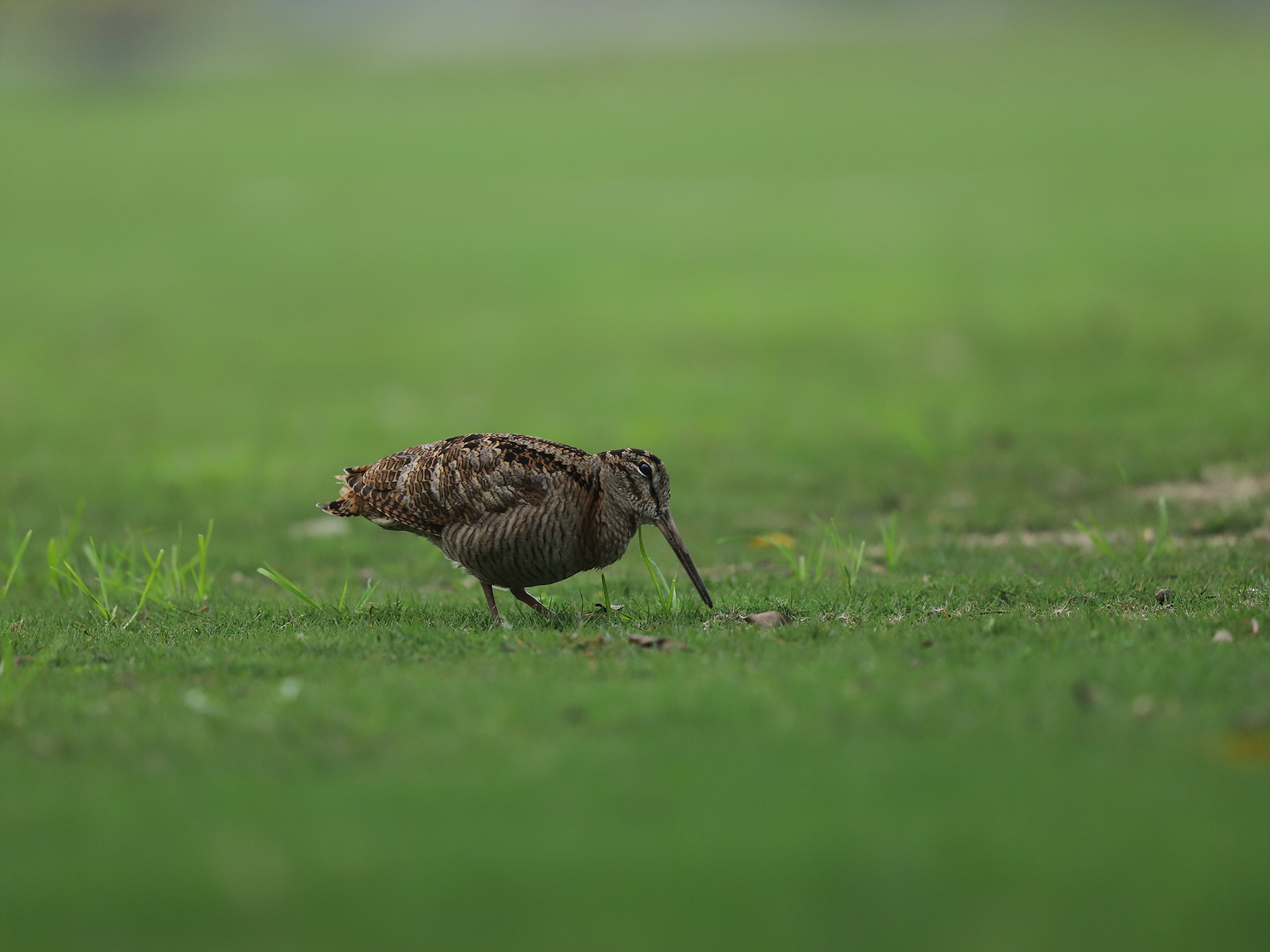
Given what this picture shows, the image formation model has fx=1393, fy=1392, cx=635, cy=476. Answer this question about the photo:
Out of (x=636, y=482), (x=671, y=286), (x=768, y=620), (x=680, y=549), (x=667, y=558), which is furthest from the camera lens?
(x=671, y=286)

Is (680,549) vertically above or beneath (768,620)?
above

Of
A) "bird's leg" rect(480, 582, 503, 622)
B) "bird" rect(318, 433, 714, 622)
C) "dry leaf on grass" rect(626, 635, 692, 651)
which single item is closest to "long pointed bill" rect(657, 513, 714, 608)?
"bird" rect(318, 433, 714, 622)

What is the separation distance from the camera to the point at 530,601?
8.02 meters

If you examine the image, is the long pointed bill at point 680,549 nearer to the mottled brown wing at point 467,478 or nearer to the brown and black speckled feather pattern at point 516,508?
the brown and black speckled feather pattern at point 516,508

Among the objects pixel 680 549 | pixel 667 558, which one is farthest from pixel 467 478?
pixel 667 558

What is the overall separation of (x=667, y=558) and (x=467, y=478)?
3462mm

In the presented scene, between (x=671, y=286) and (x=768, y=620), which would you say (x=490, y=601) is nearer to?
(x=768, y=620)

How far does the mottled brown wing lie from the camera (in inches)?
300

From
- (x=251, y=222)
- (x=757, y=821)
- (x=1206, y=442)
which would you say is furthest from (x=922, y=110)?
(x=757, y=821)

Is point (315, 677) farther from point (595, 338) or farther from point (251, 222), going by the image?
point (251, 222)

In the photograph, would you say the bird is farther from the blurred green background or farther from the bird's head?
the blurred green background

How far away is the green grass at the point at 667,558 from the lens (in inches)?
164

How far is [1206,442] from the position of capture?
13.3 metres

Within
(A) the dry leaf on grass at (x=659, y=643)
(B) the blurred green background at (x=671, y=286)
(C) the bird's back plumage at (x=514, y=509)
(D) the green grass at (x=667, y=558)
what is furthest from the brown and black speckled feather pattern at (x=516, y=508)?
(B) the blurred green background at (x=671, y=286)
